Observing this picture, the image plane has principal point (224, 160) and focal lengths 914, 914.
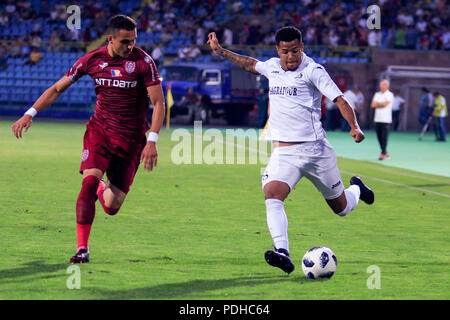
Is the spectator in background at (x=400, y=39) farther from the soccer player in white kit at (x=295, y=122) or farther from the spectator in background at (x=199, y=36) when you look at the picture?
the soccer player in white kit at (x=295, y=122)

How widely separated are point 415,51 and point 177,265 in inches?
1394

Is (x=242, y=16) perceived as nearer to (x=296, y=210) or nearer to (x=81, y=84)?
(x=81, y=84)

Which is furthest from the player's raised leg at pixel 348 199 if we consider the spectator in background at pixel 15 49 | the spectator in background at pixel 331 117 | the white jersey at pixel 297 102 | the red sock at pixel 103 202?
the spectator in background at pixel 15 49

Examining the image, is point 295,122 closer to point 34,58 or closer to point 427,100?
point 427,100

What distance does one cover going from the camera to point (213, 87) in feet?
130

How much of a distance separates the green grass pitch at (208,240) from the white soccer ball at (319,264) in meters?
0.08

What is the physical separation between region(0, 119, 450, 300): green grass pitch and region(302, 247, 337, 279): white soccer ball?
0.25 ft

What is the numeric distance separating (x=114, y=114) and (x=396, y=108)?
33.0 m

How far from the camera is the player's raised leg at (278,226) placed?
7742mm

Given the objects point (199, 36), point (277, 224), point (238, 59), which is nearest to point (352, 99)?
point (199, 36)

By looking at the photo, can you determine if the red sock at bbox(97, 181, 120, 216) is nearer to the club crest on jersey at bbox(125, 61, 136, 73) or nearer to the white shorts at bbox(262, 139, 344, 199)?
the club crest on jersey at bbox(125, 61, 136, 73)

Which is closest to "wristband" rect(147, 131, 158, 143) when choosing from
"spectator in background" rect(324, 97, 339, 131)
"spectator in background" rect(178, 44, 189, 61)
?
"spectator in background" rect(324, 97, 339, 131)

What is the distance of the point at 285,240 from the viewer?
26.3 feet
